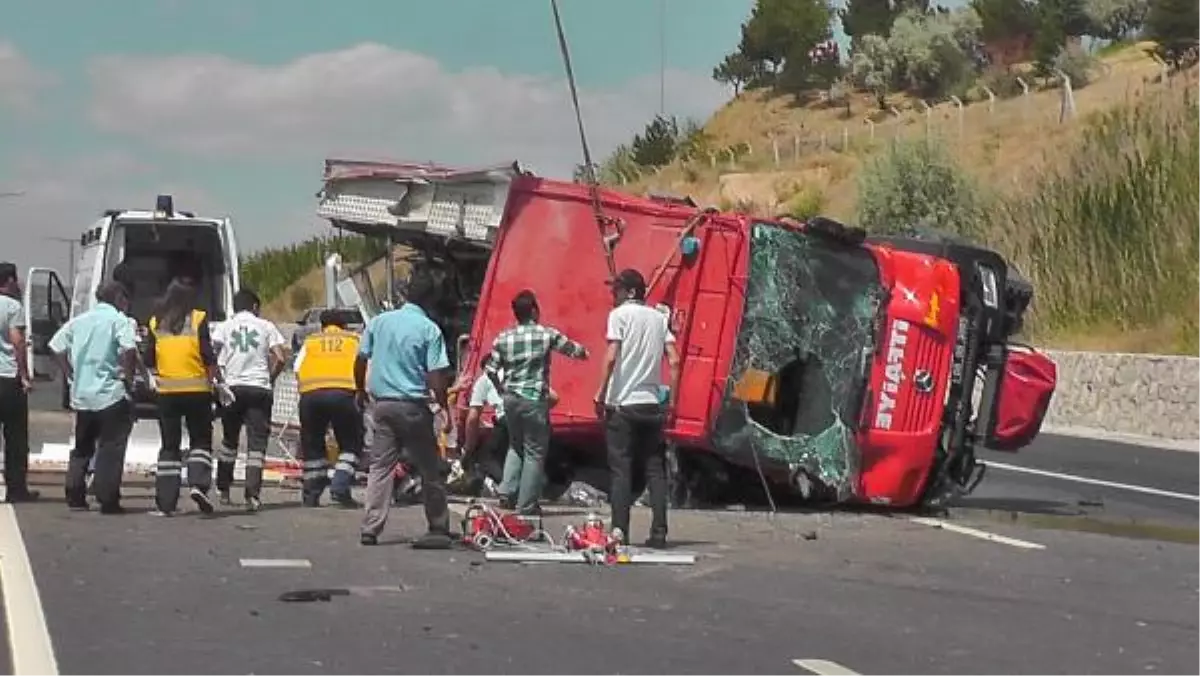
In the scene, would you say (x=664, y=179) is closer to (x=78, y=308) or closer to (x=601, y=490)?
(x=78, y=308)

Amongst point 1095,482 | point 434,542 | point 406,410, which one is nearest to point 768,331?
point 406,410

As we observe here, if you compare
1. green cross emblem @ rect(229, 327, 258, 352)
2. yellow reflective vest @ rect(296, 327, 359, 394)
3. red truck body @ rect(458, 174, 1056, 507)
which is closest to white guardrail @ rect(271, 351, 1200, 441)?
red truck body @ rect(458, 174, 1056, 507)

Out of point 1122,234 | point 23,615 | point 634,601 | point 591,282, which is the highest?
point 1122,234

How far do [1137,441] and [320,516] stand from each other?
53.5 ft

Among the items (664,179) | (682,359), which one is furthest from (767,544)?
(664,179)

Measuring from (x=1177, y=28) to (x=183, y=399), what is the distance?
6192cm

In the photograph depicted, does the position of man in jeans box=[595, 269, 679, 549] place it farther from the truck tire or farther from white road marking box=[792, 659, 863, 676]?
the truck tire

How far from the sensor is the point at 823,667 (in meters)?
7.88

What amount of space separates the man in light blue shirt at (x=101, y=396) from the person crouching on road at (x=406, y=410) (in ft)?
7.69

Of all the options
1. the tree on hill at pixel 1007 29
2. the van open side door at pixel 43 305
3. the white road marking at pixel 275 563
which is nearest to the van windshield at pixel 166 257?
the van open side door at pixel 43 305

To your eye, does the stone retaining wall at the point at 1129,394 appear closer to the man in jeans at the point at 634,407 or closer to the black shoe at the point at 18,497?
the man in jeans at the point at 634,407

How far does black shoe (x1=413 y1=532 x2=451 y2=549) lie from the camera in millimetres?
11477

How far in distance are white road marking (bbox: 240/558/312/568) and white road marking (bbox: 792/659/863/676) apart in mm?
3639

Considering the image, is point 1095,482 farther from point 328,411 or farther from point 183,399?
point 183,399
